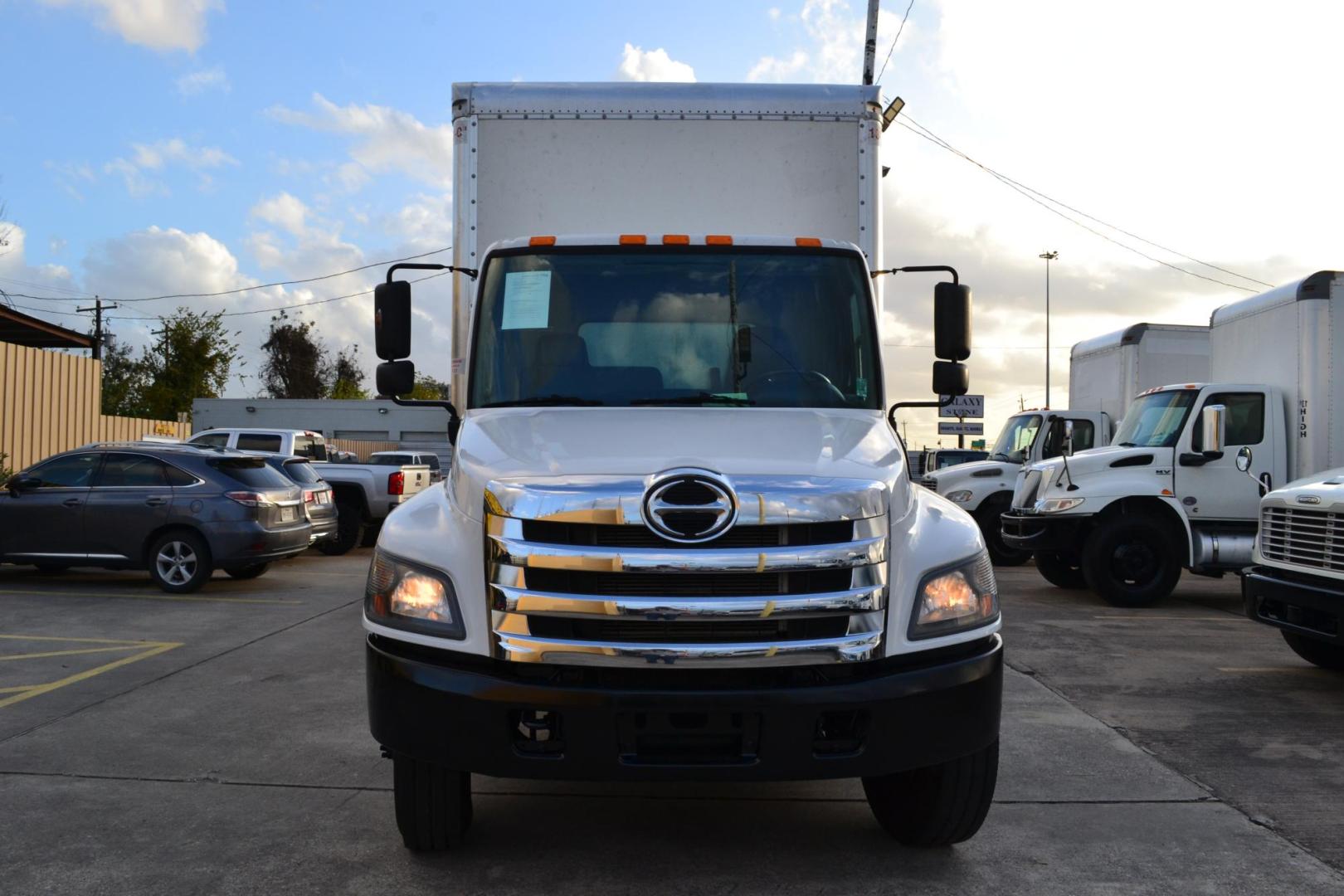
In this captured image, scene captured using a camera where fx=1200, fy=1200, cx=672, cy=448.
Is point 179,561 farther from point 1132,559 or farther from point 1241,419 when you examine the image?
point 1241,419

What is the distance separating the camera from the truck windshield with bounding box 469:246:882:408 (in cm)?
498

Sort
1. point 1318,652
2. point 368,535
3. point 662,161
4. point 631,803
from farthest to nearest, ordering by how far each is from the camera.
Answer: point 368,535 < point 1318,652 < point 662,161 < point 631,803

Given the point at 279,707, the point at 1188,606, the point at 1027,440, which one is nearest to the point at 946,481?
the point at 1027,440

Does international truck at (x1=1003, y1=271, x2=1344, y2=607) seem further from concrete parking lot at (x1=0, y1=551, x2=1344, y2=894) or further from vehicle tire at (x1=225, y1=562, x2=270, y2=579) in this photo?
vehicle tire at (x1=225, y1=562, x2=270, y2=579)

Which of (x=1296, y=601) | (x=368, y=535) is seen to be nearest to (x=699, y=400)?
(x=1296, y=601)

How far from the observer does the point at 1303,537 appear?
24.6 ft

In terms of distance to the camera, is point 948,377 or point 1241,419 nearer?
point 948,377

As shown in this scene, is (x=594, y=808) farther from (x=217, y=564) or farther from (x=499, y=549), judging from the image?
(x=217, y=564)

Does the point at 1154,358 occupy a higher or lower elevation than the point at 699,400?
higher

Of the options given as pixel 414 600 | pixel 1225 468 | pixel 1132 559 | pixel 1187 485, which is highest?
pixel 1225 468

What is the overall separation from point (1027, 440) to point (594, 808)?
40.8 ft

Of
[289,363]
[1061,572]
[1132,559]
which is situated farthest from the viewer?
[289,363]

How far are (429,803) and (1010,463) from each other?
13.1 m

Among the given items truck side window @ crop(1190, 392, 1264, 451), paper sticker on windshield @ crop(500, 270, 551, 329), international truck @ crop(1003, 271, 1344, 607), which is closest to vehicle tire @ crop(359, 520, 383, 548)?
international truck @ crop(1003, 271, 1344, 607)
